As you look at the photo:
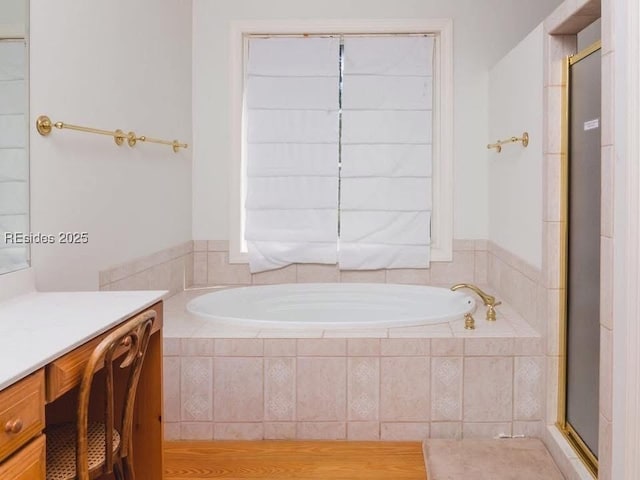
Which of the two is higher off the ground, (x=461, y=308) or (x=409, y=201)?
(x=409, y=201)

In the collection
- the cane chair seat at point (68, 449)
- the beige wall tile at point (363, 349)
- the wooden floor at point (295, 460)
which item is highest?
the beige wall tile at point (363, 349)

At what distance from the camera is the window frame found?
429cm

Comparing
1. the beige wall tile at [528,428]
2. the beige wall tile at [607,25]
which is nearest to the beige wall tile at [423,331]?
the beige wall tile at [528,428]

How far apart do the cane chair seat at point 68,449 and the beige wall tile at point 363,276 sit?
8.54 feet

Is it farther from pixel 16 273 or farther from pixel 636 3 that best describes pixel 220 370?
pixel 636 3

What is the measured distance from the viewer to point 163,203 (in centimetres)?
381

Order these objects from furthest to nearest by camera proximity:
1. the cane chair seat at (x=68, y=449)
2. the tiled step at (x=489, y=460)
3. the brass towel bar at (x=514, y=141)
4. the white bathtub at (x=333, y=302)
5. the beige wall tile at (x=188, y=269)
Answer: the beige wall tile at (x=188, y=269), the white bathtub at (x=333, y=302), the brass towel bar at (x=514, y=141), the tiled step at (x=489, y=460), the cane chair seat at (x=68, y=449)

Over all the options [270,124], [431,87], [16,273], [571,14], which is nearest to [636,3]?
[571,14]

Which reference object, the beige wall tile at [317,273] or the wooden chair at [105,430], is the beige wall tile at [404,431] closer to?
the wooden chair at [105,430]

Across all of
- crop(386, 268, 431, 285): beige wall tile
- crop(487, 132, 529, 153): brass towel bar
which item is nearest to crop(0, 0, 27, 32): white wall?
crop(487, 132, 529, 153): brass towel bar

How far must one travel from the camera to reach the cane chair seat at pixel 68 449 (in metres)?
1.62

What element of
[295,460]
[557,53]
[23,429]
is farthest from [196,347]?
[557,53]

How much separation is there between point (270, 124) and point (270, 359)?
190cm

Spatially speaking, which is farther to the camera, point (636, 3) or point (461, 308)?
point (461, 308)
